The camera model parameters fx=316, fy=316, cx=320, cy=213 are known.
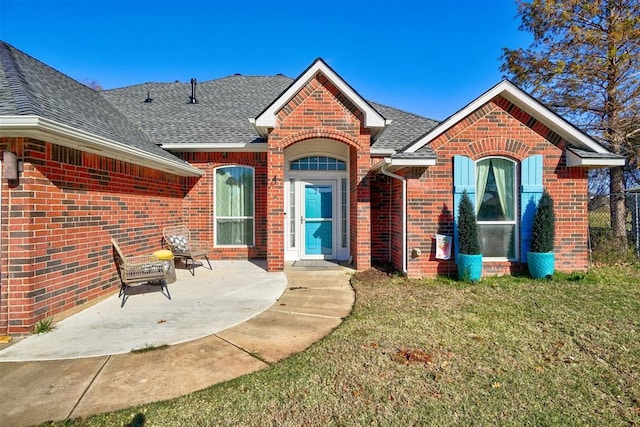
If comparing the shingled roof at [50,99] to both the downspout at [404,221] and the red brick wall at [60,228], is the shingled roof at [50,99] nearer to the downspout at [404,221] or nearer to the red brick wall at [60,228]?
the red brick wall at [60,228]

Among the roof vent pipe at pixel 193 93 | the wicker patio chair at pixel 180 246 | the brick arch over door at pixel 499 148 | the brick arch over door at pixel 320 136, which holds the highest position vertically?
the roof vent pipe at pixel 193 93

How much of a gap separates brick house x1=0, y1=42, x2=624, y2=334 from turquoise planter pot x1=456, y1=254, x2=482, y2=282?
47cm

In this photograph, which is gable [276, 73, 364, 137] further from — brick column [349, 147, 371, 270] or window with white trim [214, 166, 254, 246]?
window with white trim [214, 166, 254, 246]

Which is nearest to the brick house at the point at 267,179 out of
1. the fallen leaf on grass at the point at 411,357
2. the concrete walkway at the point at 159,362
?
the concrete walkway at the point at 159,362

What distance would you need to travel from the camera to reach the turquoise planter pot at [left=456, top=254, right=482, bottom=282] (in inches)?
260

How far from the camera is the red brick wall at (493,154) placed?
7.14m

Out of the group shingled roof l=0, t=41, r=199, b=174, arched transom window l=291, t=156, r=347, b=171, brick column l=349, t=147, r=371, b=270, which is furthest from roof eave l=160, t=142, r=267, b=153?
brick column l=349, t=147, r=371, b=270

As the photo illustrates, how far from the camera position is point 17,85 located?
16.3 feet

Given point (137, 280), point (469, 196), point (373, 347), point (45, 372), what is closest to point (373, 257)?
point (469, 196)

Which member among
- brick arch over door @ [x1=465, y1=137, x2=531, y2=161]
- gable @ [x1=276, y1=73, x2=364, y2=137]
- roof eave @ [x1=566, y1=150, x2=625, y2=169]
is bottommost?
roof eave @ [x1=566, y1=150, x2=625, y2=169]

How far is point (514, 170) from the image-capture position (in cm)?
720

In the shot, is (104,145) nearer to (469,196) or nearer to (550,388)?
(550,388)

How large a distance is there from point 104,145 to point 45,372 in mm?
3364

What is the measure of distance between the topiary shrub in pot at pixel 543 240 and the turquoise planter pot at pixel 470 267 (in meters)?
1.26
